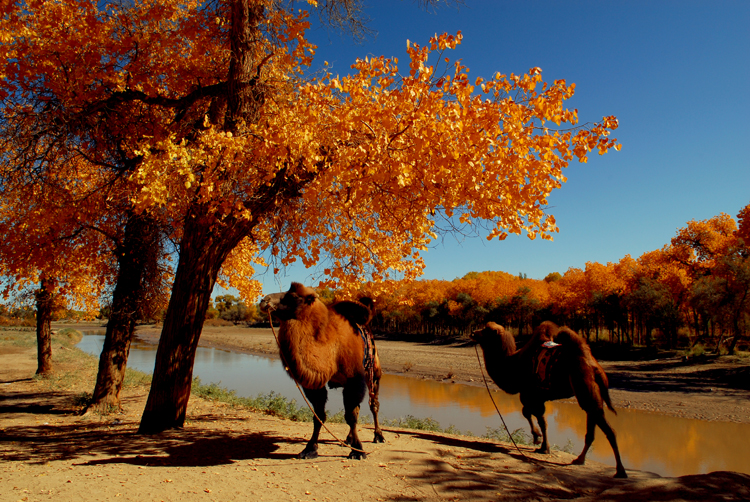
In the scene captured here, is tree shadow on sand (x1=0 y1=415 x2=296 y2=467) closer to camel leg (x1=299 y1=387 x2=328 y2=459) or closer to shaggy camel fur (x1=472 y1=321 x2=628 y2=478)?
camel leg (x1=299 y1=387 x2=328 y2=459)

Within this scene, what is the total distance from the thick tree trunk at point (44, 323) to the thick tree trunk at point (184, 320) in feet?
20.7

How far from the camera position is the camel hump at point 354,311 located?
654 centimetres

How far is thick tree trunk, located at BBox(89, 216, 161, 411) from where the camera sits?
9867mm

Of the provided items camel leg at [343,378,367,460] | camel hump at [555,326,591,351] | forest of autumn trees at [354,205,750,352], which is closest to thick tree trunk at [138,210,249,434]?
camel leg at [343,378,367,460]

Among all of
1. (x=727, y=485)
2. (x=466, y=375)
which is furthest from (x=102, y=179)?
(x=466, y=375)

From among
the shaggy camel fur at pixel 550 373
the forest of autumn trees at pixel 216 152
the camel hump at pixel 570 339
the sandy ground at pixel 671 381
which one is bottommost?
the sandy ground at pixel 671 381

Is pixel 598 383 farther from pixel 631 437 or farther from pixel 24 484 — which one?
pixel 631 437

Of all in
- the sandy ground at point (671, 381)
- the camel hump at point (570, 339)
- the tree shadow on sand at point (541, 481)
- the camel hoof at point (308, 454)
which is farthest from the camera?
the sandy ground at point (671, 381)

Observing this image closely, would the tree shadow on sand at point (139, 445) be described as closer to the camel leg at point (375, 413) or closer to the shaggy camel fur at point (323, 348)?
the shaggy camel fur at point (323, 348)

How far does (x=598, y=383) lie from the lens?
605cm

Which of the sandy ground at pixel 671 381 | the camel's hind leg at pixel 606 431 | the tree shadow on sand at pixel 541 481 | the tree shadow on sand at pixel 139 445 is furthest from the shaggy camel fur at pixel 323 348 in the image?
the sandy ground at pixel 671 381

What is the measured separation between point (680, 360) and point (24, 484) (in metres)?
34.1

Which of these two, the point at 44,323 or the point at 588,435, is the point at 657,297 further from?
the point at 44,323

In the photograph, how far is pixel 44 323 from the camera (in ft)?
50.5
